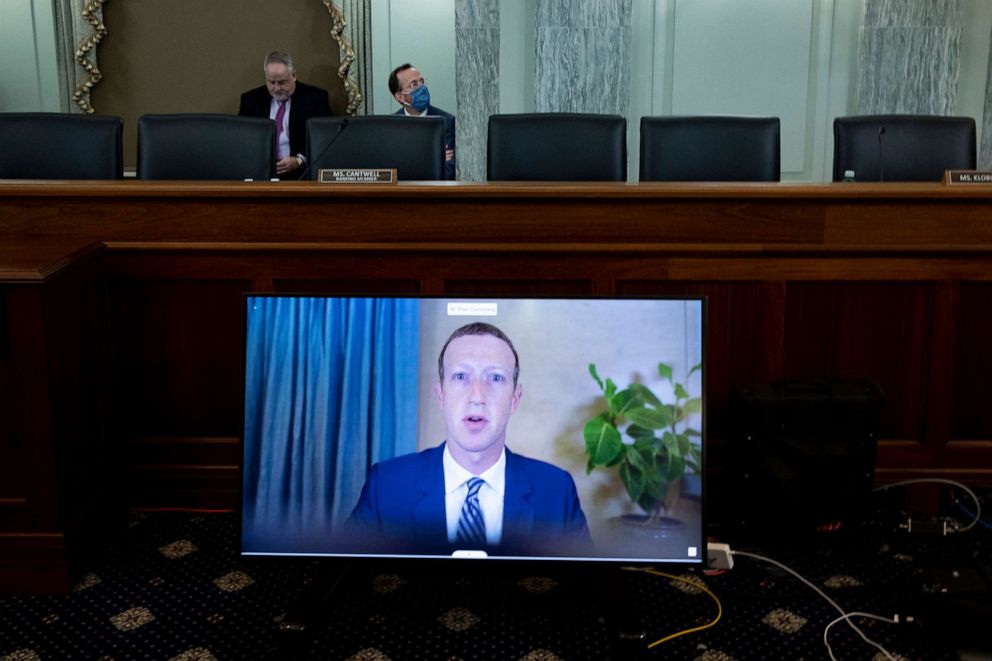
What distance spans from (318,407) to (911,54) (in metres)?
4.31

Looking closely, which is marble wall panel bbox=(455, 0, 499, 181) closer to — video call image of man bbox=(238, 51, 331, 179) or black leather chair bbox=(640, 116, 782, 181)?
video call image of man bbox=(238, 51, 331, 179)

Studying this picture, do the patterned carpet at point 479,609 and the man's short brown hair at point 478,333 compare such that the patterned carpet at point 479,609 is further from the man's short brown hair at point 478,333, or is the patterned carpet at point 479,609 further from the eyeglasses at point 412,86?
the eyeglasses at point 412,86

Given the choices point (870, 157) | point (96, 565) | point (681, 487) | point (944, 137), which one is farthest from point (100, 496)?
point (944, 137)

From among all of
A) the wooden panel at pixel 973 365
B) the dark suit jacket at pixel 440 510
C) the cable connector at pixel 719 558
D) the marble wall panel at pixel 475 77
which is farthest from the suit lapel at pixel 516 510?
the marble wall panel at pixel 475 77

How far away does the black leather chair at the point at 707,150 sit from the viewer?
3219 mm

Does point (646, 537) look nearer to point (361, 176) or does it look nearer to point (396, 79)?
point (361, 176)

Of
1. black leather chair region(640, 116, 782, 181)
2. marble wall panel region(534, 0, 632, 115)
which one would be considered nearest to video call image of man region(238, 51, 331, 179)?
marble wall panel region(534, 0, 632, 115)

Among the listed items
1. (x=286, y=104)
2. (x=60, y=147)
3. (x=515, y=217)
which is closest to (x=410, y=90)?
(x=286, y=104)

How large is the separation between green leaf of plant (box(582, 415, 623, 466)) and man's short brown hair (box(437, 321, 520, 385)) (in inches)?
6.6

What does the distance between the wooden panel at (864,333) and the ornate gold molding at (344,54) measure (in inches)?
130

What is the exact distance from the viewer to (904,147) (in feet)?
10.7

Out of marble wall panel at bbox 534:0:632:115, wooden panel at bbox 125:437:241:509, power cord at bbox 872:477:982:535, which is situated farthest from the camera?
marble wall panel at bbox 534:0:632:115

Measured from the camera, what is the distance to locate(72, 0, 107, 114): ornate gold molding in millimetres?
5086

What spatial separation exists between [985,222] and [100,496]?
7.07ft
